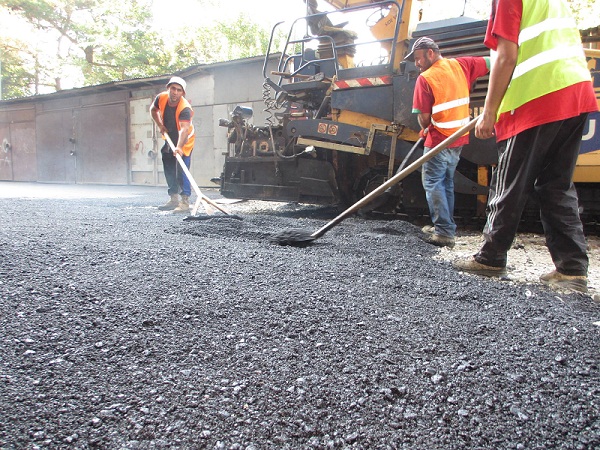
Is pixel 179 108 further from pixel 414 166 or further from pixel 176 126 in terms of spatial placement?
pixel 414 166

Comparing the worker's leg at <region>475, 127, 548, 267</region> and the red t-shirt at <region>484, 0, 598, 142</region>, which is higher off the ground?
the red t-shirt at <region>484, 0, 598, 142</region>

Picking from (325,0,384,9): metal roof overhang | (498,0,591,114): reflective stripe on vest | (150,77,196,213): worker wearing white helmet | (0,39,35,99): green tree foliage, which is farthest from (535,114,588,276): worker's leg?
(0,39,35,99): green tree foliage

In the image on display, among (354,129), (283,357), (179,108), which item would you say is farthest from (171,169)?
(283,357)

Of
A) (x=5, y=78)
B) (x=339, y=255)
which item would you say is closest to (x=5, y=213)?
(x=339, y=255)

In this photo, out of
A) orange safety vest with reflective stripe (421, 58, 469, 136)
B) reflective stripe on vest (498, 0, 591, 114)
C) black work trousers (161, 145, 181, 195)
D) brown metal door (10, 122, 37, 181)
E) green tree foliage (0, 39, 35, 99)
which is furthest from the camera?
green tree foliage (0, 39, 35, 99)

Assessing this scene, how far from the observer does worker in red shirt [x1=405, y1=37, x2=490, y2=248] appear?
316cm

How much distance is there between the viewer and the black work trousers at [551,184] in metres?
2.03

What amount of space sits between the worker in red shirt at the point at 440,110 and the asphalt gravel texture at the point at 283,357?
1.16 metres

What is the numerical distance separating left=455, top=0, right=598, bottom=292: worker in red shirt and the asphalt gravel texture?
33cm

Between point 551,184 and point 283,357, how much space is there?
1705mm

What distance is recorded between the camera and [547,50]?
195 centimetres

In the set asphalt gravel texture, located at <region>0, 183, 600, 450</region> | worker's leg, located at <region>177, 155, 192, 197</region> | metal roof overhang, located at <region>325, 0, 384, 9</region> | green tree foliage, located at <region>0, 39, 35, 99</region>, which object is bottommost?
asphalt gravel texture, located at <region>0, 183, 600, 450</region>

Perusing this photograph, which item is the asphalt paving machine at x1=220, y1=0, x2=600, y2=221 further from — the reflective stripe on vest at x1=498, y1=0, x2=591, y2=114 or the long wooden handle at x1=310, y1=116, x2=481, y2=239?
the reflective stripe on vest at x1=498, y1=0, x2=591, y2=114

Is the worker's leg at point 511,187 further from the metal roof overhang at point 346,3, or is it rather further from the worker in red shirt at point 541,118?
the metal roof overhang at point 346,3
